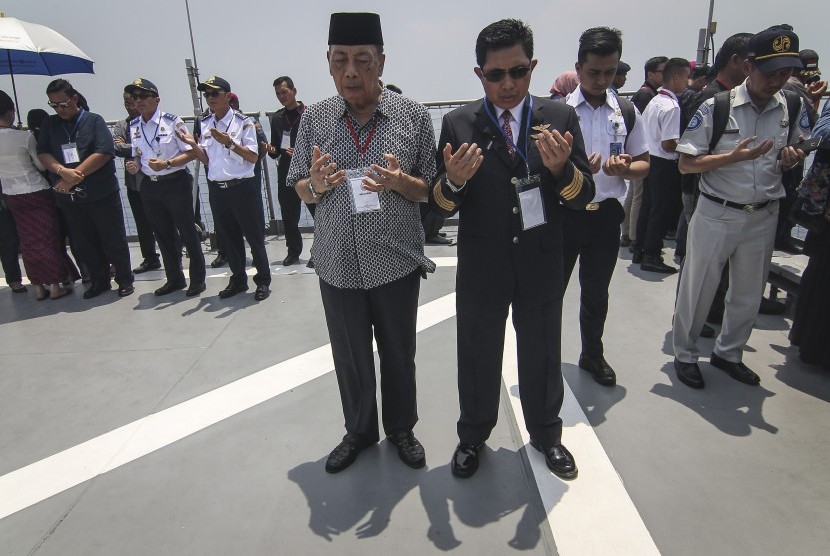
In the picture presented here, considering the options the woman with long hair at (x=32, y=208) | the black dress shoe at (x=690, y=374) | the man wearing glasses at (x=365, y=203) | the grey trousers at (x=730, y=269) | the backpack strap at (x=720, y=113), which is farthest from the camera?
the woman with long hair at (x=32, y=208)

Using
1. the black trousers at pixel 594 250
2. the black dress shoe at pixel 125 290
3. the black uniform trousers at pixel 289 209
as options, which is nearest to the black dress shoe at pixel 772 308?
the black trousers at pixel 594 250

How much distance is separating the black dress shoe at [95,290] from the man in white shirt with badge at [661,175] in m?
5.48

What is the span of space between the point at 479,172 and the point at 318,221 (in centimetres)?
77

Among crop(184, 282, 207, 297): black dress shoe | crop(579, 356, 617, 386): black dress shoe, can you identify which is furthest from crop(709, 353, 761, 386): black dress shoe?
crop(184, 282, 207, 297): black dress shoe

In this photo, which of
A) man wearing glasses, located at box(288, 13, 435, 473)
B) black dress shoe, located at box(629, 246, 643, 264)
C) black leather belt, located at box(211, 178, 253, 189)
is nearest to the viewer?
man wearing glasses, located at box(288, 13, 435, 473)

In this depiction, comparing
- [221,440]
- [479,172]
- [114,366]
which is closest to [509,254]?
[479,172]

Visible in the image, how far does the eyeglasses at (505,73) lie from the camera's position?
6.42ft

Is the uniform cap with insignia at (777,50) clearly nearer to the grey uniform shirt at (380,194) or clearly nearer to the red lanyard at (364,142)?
the grey uniform shirt at (380,194)

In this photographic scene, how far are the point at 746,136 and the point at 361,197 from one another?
216 centimetres

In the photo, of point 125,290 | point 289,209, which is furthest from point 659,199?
point 125,290

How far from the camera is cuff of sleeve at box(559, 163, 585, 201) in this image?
198 centimetres

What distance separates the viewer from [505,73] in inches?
77.2

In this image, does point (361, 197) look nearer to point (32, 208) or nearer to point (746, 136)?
point (746, 136)

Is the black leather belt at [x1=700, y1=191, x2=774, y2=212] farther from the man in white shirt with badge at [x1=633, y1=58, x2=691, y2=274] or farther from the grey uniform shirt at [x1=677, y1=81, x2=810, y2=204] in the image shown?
the man in white shirt with badge at [x1=633, y1=58, x2=691, y2=274]
